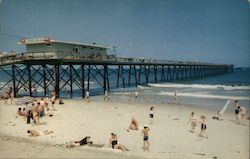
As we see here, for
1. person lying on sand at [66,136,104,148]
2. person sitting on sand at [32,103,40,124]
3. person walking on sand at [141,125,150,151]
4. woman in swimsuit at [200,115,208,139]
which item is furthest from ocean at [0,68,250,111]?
person lying on sand at [66,136,104,148]

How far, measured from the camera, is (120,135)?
48.8ft

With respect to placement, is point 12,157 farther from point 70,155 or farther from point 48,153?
point 70,155

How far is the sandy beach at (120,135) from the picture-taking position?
11383 millimetres

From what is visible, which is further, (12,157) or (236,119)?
(236,119)

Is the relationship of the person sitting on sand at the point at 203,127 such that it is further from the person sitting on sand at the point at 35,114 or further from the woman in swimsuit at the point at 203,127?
the person sitting on sand at the point at 35,114

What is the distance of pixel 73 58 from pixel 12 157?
19.0 m

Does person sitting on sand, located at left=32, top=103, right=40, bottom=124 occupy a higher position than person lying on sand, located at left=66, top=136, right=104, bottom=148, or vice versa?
person sitting on sand, located at left=32, top=103, right=40, bottom=124

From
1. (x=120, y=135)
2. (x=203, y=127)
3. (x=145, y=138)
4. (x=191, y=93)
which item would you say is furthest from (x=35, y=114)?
(x=191, y=93)

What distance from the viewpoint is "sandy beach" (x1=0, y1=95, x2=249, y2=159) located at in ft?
37.3

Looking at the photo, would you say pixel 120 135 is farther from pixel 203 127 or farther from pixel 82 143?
pixel 203 127

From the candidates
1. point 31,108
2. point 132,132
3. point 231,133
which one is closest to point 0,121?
point 31,108

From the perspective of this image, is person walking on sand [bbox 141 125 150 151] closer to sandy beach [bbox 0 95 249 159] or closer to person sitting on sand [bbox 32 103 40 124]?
sandy beach [bbox 0 95 249 159]

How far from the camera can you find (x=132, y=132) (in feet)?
50.9

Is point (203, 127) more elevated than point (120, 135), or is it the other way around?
point (203, 127)
